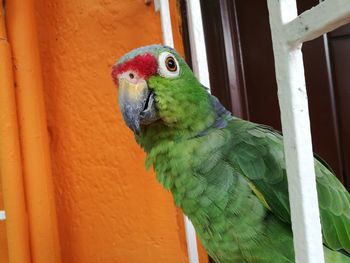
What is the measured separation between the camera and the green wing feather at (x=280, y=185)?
1.73ft

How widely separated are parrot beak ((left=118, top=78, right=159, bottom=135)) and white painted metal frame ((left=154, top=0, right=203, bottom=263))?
26 cm

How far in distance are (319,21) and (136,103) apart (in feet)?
1.02

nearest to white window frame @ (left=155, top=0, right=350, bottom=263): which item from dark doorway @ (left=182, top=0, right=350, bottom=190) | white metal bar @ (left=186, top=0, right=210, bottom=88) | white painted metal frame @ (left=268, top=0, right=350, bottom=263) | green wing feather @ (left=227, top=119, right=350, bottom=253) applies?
white painted metal frame @ (left=268, top=0, right=350, bottom=263)

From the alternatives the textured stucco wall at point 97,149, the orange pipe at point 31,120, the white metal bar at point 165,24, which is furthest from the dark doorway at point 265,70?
the orange pipe at point 31,120

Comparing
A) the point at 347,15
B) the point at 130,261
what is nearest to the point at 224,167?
the point at 347,15

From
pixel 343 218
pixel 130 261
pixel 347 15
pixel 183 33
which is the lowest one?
pixel 130 261

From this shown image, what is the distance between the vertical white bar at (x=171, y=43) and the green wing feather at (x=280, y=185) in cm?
32

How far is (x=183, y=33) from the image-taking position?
871 millimetres

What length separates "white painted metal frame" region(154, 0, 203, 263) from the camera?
2.57ft

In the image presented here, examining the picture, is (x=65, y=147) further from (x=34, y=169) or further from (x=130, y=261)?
(x=130, y=261)

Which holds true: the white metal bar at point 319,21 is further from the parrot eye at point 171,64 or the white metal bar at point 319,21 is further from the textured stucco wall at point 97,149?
the textured stucco wall at point 97,149

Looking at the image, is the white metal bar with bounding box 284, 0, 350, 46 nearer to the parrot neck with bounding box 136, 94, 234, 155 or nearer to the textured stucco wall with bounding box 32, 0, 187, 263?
the parrot neck with bounding box 136, 94, 234, 155

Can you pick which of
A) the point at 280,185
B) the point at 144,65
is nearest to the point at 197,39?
the point at 144,65

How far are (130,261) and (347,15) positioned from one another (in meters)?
0.88
